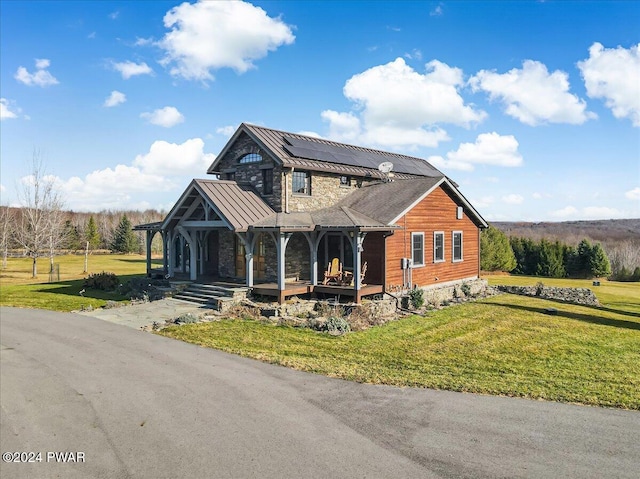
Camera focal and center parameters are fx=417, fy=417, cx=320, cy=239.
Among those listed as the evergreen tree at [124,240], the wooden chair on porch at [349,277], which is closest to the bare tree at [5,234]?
the evergreen tree at [124,240]

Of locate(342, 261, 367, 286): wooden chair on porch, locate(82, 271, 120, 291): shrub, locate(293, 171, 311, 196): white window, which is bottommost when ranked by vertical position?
locate(82, 271, 120, 291): shrub

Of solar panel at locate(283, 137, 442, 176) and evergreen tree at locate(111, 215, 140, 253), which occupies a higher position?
solar panel at locate(283, 137, 442, 176)

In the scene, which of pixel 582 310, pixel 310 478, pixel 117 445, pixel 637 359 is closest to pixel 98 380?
pixel 117 445

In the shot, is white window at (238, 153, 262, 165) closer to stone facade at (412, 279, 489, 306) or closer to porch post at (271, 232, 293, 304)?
porch post at (271, 232, 293, 304)

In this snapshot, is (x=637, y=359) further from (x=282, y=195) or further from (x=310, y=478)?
(x=282, y=195)

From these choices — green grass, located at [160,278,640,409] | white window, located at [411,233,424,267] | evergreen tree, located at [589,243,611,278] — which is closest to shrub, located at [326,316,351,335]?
green grass, located at [160,278,640,409]

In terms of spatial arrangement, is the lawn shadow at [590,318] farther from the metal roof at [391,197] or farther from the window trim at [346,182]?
the window trim at [346,182]

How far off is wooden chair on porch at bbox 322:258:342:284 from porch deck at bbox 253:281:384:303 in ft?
1.49

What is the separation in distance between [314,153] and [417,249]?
7.31 metres

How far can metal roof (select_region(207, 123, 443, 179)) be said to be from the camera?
2058 cm

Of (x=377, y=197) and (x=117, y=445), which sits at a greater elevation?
(x=377, y=197)

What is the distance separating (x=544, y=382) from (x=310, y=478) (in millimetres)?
6534

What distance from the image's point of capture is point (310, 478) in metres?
5.62

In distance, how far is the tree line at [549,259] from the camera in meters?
39.2
